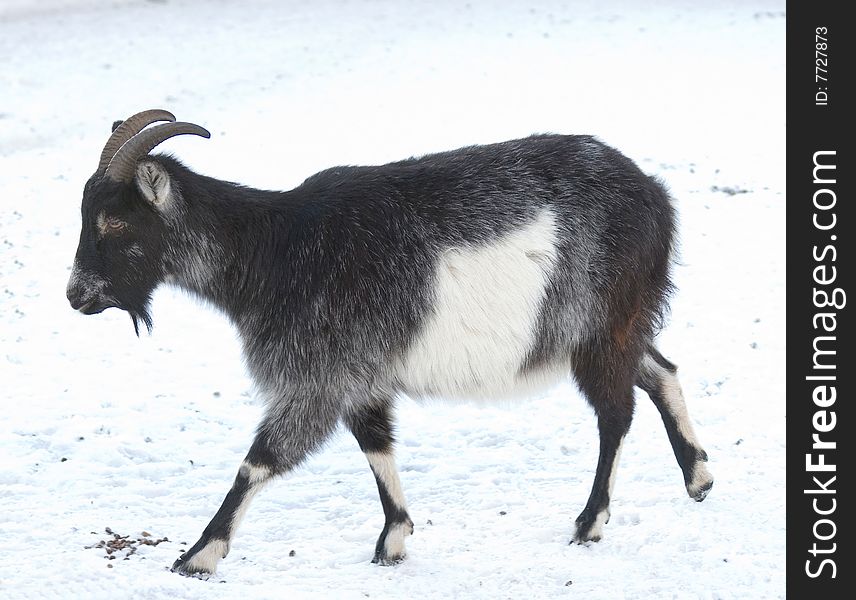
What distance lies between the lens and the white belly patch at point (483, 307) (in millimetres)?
4809

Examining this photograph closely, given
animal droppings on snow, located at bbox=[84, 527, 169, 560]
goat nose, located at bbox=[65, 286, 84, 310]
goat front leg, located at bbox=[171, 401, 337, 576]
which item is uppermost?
goat nose, located at bbox=[65, 286, 84, 310]

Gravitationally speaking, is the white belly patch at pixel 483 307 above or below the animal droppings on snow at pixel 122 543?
above

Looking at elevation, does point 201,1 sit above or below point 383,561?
above

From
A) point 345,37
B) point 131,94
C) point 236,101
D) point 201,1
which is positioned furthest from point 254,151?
point 201,1

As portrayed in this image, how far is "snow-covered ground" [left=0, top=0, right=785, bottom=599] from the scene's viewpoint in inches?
192

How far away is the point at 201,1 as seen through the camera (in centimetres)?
1888

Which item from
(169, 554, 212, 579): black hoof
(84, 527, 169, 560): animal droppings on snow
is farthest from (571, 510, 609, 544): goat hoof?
(84, 527, 169, 560): animal droppings on snow

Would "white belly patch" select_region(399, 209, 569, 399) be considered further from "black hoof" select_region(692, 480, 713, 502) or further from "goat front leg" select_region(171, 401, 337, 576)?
"black hoof" select_region(692, 480, 713, 502)

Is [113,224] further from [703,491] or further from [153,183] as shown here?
[703,491]

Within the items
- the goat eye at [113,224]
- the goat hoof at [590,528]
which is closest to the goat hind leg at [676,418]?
the goat hoof at [590,528]

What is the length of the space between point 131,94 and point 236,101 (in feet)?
4.51

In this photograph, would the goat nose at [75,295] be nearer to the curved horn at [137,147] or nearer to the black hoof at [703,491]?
the curved horn at [137,147]
